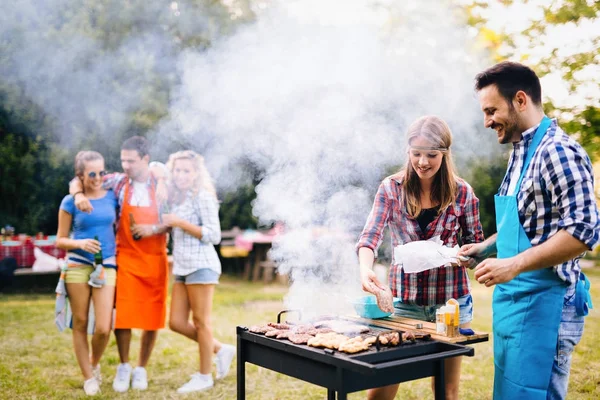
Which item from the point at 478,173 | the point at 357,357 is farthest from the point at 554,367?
the point at 478,173

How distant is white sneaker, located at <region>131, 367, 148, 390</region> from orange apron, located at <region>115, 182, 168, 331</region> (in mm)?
377

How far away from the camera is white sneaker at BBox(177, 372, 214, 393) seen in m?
4.70

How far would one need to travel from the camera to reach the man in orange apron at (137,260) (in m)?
4.76

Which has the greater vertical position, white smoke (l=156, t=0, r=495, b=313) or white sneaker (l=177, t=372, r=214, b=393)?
white smoke (l=156, t=0, r=495, b=313)

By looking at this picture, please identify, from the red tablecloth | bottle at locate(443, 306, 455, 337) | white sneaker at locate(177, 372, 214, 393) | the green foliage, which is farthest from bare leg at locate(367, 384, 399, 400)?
the green foliage

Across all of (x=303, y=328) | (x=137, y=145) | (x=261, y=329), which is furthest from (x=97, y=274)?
(x=303, y=328)

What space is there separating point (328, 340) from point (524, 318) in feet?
2.54

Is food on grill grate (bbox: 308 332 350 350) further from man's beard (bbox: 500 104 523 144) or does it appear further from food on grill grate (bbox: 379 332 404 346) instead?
man's beard (bbox: 500 104 523 144)

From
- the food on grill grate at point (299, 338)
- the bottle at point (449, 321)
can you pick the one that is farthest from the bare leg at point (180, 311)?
the bottle at point (449, 321)

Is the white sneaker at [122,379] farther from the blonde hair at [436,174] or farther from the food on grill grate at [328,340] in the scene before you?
the blonde hair at [436,174]

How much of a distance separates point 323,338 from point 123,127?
7.82 m

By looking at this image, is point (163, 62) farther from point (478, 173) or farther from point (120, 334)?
point (120, 334)

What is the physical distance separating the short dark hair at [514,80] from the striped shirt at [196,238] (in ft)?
9.21

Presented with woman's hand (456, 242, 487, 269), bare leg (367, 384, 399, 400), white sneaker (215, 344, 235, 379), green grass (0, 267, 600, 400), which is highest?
woman's hand (456, 242, 487, 269)
